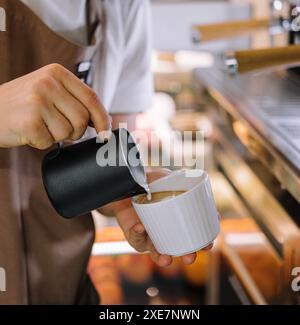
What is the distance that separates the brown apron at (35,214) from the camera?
0.74m

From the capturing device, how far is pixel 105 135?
0.61 m

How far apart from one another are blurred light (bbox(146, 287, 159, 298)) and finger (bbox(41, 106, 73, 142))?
0.92 meters

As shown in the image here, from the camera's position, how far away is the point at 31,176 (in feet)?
2.59

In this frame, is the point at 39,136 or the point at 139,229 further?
the point at 139,229

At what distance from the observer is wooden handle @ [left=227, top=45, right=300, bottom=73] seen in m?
0.79

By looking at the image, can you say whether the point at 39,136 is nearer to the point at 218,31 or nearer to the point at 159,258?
the point at 159,258

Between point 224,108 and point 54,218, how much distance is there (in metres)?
0.44

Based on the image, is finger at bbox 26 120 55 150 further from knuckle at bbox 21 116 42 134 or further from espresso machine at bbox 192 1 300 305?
espresso machine at bbox 192 1 300 305

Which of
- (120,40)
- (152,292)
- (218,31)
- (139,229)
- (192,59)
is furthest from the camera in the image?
(192,59)

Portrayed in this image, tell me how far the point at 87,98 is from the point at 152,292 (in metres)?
0.93

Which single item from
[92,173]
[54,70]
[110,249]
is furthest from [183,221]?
[110,249]

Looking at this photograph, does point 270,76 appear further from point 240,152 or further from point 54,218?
point 54,218

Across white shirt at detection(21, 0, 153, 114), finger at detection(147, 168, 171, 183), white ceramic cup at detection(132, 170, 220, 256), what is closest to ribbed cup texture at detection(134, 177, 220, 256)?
white ceramic cup at detection(132, 170, 220, 256)
